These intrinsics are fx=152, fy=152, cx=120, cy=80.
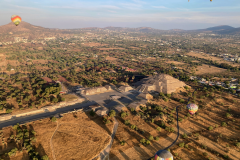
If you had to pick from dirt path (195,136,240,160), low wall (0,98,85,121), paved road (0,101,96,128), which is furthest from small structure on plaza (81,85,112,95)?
dirt path (195,136,240,160)

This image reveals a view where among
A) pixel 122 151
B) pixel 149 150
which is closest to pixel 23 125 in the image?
pixel 122 151

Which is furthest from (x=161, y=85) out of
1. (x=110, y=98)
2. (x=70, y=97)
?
(x=70, y=97)

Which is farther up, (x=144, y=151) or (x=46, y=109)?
(x=46, y=109)

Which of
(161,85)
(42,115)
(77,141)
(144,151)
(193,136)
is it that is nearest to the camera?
(144,151)

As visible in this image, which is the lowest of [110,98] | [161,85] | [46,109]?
[110,98]

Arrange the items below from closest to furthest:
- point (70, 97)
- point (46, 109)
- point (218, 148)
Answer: point (218, 148) → point (46, 109) → point (70, 97)

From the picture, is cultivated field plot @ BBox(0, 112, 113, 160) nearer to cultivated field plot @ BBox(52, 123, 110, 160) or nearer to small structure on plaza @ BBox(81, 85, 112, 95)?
cultivated field plot @ BBox(52, 123, 110, 160)

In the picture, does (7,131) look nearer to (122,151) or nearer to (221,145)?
(122,151)

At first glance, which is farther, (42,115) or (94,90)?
(94,90)

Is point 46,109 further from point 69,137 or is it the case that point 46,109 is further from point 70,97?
point 69,137
